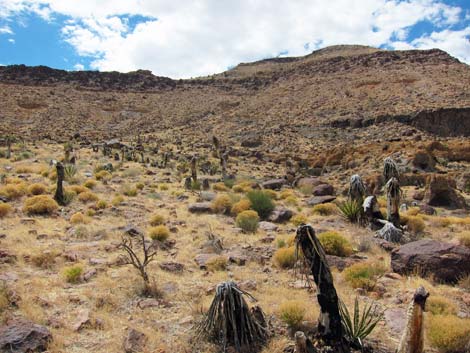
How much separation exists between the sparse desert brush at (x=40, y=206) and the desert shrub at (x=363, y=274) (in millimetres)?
9839

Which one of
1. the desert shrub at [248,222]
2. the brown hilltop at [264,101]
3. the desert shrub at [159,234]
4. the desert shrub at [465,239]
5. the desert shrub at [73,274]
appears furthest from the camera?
the brown hilltop at [264,101]

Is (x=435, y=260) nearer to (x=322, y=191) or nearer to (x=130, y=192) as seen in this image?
(x=322, y=191)

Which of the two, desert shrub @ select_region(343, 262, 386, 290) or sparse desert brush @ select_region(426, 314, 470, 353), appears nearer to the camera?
sparse desert brush @ select_region(426, 314, 470, 353)

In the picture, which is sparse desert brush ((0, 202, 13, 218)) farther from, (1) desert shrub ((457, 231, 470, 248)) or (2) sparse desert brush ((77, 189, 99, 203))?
(1) desert shrub ((457, 231, 470, 248))

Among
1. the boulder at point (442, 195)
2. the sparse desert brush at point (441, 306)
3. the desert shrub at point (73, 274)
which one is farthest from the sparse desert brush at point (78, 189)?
the boulder at point (442, 195)

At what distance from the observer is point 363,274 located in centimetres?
827

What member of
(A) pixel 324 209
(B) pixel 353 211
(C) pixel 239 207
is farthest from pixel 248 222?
(A) pixel 324 209

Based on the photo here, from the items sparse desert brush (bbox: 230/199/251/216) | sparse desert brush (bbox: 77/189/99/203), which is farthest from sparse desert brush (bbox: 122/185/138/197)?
sparse desert brush (bbox: 230/199/251/216)

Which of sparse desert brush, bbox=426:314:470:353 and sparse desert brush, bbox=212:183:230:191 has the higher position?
sparse desert brush, bbox=212:183:230:191

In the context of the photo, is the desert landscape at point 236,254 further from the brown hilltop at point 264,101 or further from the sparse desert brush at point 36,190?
the brown hilltop at point 264,101

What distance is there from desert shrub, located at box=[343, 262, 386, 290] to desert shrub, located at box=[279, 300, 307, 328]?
1.88 metres

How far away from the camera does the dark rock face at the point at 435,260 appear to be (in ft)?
26.9

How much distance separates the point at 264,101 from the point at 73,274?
5660 centimetres

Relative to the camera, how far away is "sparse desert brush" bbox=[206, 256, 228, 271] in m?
9.20
